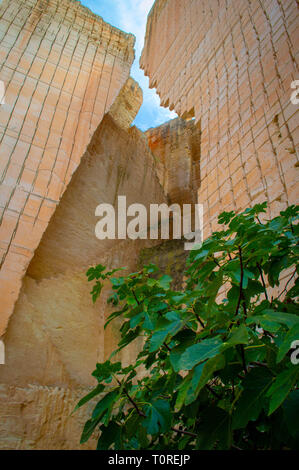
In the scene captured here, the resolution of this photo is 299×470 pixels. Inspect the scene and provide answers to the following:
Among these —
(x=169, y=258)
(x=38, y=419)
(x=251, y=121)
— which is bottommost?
(x=38, y=419)

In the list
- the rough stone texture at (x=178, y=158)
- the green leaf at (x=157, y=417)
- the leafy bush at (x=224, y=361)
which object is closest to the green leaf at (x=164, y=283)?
the leafy bush at (x=224, y=361)

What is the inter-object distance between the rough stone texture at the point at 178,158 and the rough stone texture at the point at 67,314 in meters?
1.37

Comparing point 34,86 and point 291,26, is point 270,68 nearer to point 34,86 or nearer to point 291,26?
point 291,26

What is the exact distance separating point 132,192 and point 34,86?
106 inches

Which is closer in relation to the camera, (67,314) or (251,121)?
(251,121)

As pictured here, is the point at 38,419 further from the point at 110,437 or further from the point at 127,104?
the point at 127,104

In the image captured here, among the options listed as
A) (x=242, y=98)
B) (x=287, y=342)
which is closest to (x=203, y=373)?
(x=287, y=342)

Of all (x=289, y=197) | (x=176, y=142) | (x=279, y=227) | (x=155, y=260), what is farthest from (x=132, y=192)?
(x=279, y=227)

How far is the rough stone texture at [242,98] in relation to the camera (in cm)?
251

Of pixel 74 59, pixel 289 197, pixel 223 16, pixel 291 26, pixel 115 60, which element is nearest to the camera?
pixel 289 197

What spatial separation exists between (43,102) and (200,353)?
4.83m

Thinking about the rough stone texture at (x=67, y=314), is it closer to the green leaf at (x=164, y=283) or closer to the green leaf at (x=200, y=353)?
the green leaf at (x=164, y=283)

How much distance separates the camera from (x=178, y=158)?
9.34 m
